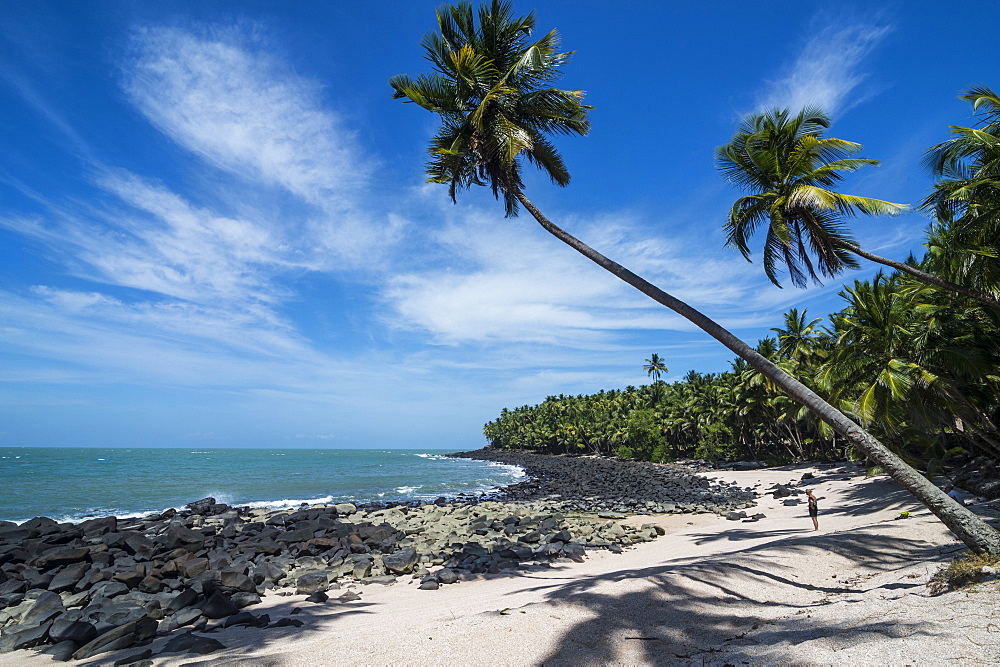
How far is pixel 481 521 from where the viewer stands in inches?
848

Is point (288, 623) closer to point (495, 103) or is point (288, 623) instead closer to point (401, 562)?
point (401, 562)

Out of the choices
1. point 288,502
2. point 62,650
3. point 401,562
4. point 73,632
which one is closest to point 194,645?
point 62,650

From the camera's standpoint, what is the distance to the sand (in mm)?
4863

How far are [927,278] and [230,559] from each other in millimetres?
19672

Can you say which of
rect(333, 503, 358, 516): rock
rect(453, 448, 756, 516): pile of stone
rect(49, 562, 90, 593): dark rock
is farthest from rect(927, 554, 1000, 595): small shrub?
rect(333, 503, 358, 516): rock

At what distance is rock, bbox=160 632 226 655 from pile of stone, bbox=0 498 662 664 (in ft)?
0.07

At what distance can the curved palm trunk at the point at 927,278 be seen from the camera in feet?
29.6

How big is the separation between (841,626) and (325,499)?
113 feet

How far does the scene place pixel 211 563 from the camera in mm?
Answer: 14578

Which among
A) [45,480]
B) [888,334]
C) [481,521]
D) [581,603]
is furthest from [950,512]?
[45,480]

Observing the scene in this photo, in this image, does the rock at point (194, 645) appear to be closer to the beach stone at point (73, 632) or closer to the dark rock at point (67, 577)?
the beach stone at point (73, 632)

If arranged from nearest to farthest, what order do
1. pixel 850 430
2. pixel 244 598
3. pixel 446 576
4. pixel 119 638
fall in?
pixel 850 430 < pixel 119 638 < pixel 244 598 < pixel 446 576

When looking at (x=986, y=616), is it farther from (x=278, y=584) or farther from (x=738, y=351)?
(x=278, y=584)

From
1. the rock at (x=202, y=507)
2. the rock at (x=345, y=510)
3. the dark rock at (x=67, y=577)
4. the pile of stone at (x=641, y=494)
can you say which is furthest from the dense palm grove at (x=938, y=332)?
the rock at (x=202, y=507)
